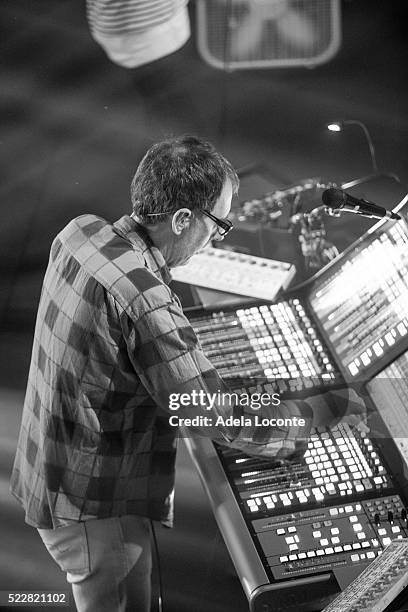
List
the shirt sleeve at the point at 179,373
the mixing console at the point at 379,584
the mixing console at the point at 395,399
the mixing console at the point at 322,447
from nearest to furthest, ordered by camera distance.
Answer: the mixing console at the point at 379,584, the shirt sleeve at the point at 179,373, the mixing console at the point at 322,447, the mixing console at the point at 395,399

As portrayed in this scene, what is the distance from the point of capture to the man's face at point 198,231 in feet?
6.54

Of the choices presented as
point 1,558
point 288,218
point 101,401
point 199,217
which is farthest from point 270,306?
point 1,558

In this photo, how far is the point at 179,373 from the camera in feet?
5.87

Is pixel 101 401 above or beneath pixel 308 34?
beneath

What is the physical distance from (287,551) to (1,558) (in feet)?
3.65

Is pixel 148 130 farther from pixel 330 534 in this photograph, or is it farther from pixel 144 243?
pixel 330 534

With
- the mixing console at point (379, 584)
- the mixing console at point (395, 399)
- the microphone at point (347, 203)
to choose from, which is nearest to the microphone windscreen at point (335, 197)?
the microphone at point (347, 203)

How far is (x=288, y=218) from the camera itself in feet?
9.07

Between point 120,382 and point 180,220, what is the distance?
0.40m

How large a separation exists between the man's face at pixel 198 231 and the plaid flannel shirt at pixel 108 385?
6cm

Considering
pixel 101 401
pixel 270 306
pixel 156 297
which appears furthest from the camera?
pixel 270 306

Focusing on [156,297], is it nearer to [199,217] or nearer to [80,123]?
[199,217]

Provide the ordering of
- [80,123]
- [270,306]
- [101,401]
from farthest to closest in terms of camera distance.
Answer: [80,123] → [270,306] → [101,401]

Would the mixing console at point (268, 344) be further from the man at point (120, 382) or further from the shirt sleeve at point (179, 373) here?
the shirt sleeve at point (179, 373)
